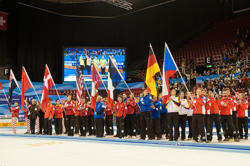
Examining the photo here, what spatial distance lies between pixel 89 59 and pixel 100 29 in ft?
17.4

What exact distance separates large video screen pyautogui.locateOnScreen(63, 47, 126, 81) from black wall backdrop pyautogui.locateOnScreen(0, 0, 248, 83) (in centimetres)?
260

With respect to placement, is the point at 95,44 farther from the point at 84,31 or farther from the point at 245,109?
the point at 245,109

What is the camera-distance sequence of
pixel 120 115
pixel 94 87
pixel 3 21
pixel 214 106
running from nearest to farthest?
pixel 214 106
pixel 120 115
pixel 94 87
pixel 3 21

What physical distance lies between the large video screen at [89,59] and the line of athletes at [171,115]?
58.7 ft

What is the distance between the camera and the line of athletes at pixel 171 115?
11094 mm

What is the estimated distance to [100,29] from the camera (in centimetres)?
3659

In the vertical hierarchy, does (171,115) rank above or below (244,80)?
below

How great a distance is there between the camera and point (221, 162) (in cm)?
669

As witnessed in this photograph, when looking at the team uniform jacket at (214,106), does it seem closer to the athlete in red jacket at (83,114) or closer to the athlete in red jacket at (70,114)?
the athlete in red jacket at (83,114)

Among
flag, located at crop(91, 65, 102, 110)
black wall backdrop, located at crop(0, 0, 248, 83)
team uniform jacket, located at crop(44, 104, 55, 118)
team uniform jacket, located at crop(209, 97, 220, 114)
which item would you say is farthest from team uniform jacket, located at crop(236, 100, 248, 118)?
black wall backdrop, located at crop(0, 0, 248, 83)

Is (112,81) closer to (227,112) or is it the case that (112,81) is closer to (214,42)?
(227,112)

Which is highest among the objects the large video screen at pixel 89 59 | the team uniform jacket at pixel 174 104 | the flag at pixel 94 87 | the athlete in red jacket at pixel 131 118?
the large video screen at pixel 89 59

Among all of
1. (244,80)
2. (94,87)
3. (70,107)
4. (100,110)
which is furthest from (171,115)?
(244,80)

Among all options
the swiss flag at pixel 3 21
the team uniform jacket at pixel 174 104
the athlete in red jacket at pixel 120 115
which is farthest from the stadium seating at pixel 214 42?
the team uniform jacket at pixel 174 104
